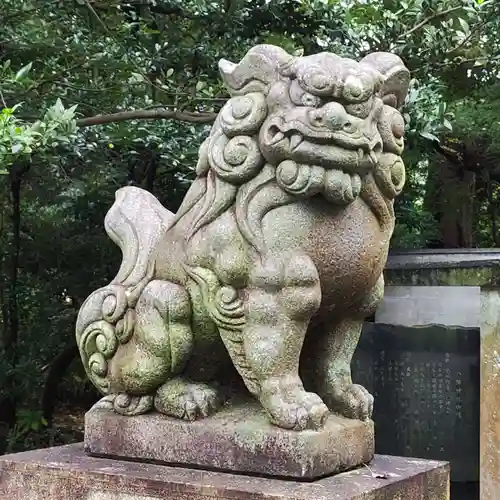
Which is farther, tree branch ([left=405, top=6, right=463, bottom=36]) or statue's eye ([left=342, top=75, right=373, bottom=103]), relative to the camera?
tree branch ([left=405, top=6, right=463, bottom=36])

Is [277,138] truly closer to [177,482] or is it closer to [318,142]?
[318,142]

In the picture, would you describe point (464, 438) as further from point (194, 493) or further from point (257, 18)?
point (194, 493)

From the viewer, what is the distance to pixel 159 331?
2777 mm

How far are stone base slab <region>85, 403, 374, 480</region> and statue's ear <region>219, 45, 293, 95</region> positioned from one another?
39.1 inches

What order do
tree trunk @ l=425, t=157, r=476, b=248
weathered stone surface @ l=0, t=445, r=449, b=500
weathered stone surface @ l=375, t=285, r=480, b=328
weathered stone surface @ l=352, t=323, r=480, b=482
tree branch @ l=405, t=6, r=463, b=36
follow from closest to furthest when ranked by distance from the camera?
weathered stone surface @ l=0, t=445, r=449, b=500 → tree branch @ l=405, t=6, r=463, b=36 → weathered stone surface @ l=352, t=323, r=480, b=482 → weathered stone surface @ l=375, t=285, r=480, b=328 → tree trunk @ l=425, t=157, r=476, b=248

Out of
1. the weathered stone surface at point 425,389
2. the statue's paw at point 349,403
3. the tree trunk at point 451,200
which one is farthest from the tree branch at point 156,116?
the tree trunk at point 451,200

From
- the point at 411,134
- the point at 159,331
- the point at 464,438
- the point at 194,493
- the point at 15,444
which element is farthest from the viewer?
the point at 15,444

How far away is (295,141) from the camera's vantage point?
2.54 meters

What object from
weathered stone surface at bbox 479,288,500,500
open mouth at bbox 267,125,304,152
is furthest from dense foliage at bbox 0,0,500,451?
open mouth at bbox 267,125,304,152

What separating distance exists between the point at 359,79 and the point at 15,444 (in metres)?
5.38

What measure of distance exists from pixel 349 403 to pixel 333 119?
897mm

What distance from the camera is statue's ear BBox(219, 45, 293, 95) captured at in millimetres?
2693

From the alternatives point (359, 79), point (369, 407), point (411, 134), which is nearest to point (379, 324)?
point (411, 134)

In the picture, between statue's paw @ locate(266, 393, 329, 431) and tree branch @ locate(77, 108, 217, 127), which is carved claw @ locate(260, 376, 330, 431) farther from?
tree branch @ locate(77, 108, 217, 127)
